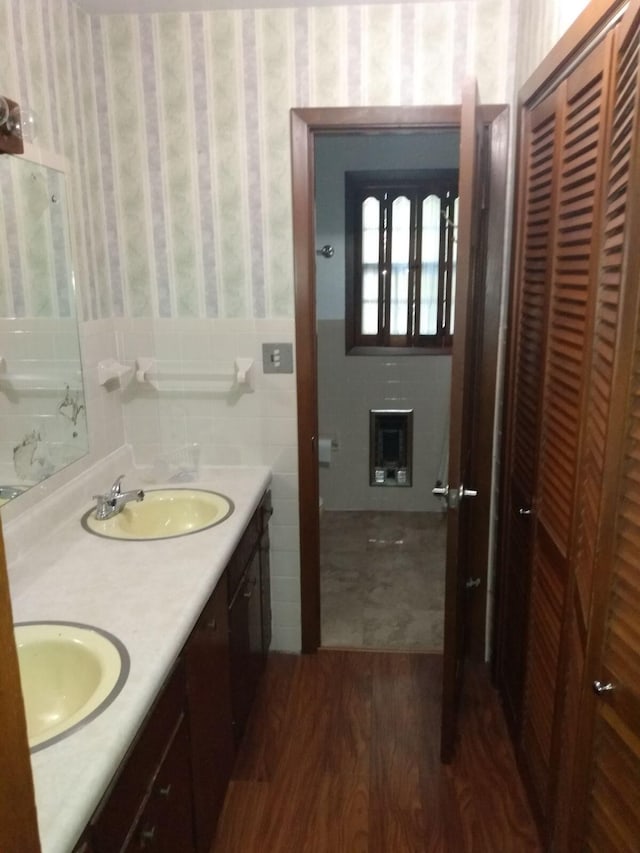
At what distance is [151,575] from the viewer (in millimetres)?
1574

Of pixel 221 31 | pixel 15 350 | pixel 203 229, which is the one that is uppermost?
pixel 221 31

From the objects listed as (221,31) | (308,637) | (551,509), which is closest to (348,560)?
(308,637)

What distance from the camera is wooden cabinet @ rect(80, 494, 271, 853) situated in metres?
1.11

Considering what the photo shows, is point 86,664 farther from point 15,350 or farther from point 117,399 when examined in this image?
point 117,399

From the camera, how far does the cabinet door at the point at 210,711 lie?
59.7 inches

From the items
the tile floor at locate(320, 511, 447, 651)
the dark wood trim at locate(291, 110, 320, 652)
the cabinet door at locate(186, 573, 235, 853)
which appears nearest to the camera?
the cabinet door at locate(186, 573, 235, 853)

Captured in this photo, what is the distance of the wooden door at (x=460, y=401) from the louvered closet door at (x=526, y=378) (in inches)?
6.4

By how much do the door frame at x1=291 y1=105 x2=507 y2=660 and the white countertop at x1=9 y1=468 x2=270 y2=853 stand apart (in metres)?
0.42

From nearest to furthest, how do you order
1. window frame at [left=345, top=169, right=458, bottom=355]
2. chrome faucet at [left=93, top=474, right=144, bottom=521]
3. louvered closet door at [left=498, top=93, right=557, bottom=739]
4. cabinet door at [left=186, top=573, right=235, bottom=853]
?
cabinet door at [left=186, top=573, right=235, bottom=853]
louvered closet door at [left=498, top=93, right=557, bottom=739]
chrome faucet at [left=93, top=474, right=144, bottom=521]
window frame at [left=345, top=169, right=458, bottom=355]

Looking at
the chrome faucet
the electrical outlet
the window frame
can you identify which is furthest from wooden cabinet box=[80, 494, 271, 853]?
the window frame

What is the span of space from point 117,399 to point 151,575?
100 cm

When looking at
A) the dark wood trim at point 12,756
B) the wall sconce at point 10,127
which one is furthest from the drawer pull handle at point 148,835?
the wall sconce at point 10,127

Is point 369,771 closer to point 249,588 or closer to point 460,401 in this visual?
point 249,588

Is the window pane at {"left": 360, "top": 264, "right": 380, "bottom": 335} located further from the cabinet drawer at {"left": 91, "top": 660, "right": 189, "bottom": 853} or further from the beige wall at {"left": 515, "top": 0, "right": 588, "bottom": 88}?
the cabinet drawer at {"left": 91, "top": 660, "right": 189, "bottom": 853}
